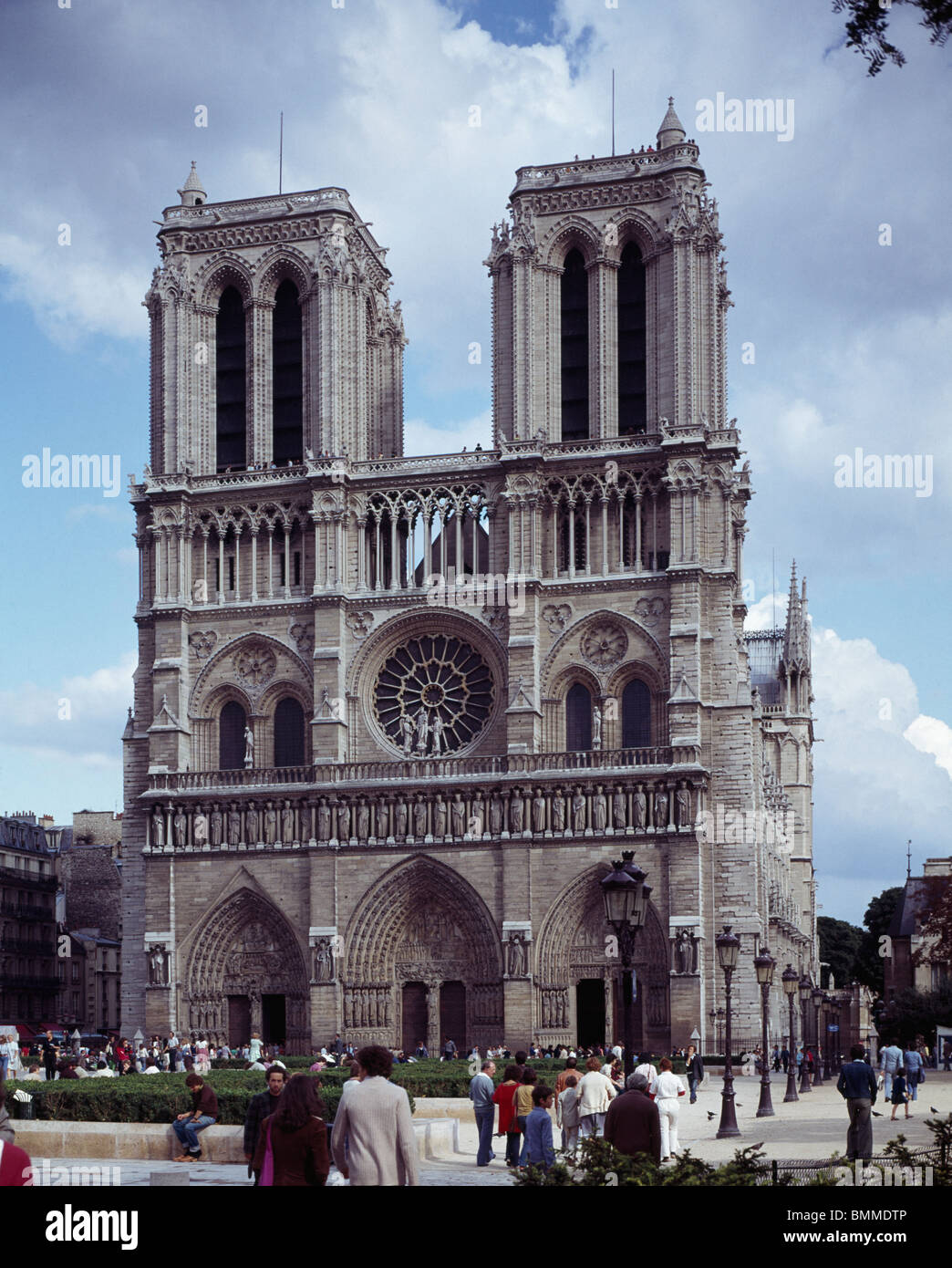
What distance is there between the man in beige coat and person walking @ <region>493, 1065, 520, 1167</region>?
442 inches

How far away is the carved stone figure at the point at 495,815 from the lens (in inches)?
2156

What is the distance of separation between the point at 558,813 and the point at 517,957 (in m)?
4.32

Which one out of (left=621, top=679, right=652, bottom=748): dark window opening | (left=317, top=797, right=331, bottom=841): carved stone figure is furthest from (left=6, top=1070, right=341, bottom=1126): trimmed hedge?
(left=621, top=679, right=652, bottom=748): dark window opening

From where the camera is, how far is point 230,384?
204 ft

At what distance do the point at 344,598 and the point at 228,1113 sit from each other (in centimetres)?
3172

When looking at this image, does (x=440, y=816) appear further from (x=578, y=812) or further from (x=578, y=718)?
(x=578, y=718)

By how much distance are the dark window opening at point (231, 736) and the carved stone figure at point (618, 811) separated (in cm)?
1265

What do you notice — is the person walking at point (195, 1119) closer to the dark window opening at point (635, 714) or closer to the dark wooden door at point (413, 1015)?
the dark wooden door at point (413, 1015)

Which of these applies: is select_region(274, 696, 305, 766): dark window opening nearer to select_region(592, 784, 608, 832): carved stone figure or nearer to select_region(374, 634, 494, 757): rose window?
select_region(374, 634, 494, 757): rose window

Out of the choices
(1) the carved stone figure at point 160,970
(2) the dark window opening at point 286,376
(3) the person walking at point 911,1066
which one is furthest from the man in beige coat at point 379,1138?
(2) the dark window opening at point 286,376

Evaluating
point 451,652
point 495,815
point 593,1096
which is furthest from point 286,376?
point 593,1096

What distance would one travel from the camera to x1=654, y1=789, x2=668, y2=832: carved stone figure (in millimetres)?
53250

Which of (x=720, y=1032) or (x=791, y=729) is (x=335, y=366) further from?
(x=791, y=729)

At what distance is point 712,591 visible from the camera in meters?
55.5
